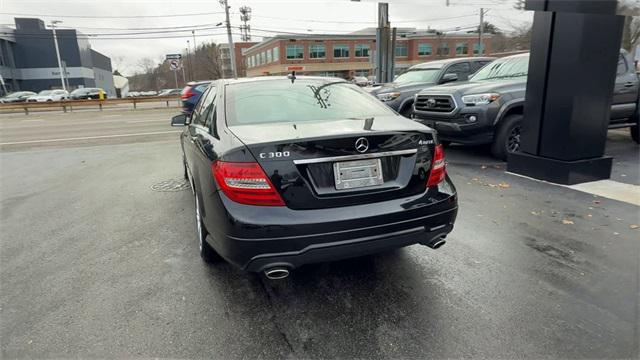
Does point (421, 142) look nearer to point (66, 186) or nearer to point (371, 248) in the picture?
point (371, 248)

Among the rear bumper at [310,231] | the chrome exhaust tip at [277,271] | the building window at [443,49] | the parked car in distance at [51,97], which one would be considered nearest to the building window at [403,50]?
the building window at [443,49]

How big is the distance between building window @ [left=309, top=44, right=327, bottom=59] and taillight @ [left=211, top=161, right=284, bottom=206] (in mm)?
62512

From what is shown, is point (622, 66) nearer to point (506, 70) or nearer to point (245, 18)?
point (506, 70)

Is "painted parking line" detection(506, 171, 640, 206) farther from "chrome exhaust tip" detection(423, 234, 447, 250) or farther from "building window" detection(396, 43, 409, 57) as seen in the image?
"building window" detection(396, 43, 409, 57)

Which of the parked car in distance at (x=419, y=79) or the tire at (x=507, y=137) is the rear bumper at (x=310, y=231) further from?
the parked car in distance at (x=419, y=79)

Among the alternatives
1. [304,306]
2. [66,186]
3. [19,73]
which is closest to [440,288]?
[304,306]

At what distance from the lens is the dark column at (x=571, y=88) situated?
5062 mm

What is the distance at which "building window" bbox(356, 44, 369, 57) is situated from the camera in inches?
2514

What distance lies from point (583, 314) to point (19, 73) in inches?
2923

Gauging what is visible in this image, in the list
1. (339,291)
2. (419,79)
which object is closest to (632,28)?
(419,79)

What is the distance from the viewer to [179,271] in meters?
3.35

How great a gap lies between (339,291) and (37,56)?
72561 millimetres

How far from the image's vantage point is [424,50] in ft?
216

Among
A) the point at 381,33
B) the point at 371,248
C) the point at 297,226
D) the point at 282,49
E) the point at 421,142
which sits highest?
the point at 282,49
